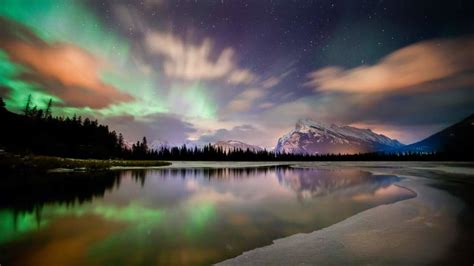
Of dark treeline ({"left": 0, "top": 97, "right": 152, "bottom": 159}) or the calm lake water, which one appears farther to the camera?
dark treeline ({"left": 0, "top": 97, "right": 152, "bottom": 159})

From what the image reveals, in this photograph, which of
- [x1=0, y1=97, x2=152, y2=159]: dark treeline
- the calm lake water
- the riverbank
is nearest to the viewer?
the riverbank

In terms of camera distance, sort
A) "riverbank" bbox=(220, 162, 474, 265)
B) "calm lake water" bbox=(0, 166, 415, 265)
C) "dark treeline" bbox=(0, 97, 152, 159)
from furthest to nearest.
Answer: "dark treeline" bbox=(0, 97, 152, 159)
"calm lake water" bbox=(0, 166, 415, 265)
"riverbank" bbox=(220, 162, 474, 265)

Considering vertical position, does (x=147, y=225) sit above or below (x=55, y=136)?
below

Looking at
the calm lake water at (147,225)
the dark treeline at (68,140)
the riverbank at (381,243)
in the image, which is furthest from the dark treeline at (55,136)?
the riverbank at (381,243)

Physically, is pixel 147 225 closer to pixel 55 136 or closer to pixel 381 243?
pixel 381 243

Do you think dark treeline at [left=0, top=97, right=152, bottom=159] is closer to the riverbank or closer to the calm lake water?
the calm lake water

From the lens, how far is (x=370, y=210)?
14.2m

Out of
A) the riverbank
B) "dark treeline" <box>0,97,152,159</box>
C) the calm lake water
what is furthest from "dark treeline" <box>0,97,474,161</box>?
the riverbank

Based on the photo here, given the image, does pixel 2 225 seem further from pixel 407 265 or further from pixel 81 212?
pixel 407 265

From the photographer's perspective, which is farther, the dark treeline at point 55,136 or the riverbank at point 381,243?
the dark treeline at point 55,136

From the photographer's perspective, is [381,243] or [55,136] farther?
[55,136]

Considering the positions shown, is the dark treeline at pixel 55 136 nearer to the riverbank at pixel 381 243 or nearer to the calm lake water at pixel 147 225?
the calm lake water at pixel 147 225

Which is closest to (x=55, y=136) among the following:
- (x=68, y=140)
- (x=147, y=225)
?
(x=68, y=140)

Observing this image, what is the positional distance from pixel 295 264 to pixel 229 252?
6.81 feet
